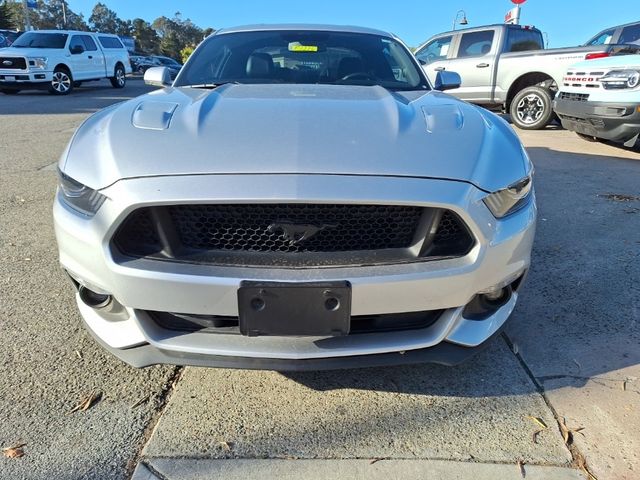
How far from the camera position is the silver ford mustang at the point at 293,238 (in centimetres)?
164

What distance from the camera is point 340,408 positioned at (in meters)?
2.01

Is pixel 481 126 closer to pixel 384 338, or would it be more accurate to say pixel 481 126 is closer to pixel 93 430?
pixel 384 338

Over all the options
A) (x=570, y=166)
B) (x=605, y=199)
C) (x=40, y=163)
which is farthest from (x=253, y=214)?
(x=570, y=166)

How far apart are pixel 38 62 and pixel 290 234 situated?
1506 cm

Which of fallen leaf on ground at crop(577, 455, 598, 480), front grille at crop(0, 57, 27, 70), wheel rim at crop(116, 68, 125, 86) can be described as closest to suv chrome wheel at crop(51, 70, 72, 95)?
front grille at crop(0, 57, 27, 70)

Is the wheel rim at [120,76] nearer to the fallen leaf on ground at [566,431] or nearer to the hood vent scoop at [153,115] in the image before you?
the hood vent scoop at [153,115]

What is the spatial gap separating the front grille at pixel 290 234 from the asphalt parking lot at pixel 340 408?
0.67 m

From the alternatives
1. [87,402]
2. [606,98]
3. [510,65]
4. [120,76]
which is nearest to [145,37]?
[120,76]

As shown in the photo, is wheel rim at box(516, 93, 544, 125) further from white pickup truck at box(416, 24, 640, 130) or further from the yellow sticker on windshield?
the yellow sticker on windshield

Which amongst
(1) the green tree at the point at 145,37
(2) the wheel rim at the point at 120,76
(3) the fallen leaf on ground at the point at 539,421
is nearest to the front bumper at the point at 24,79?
(2) the wheel rim at the point at 120,76

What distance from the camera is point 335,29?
142 inches

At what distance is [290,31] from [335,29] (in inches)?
13.0

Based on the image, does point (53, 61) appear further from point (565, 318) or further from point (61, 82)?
point (565, 318)

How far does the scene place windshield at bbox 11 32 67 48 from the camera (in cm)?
1460
